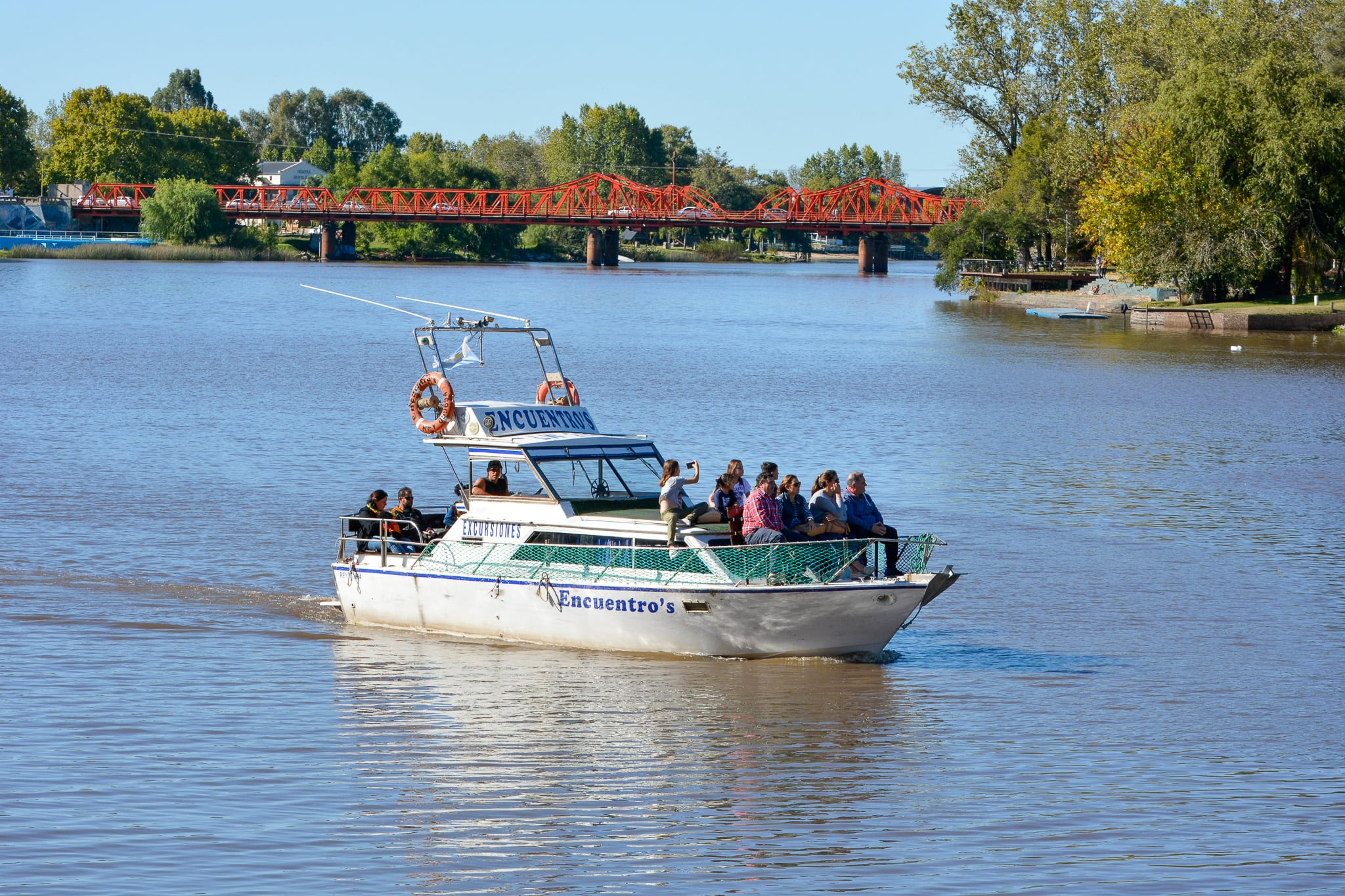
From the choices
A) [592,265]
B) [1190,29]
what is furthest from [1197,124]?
[592,265]

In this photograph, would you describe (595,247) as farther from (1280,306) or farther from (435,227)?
(1280,306)

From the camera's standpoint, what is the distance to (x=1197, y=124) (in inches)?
2995

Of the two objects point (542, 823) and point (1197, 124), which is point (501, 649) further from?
point (1197, 124)

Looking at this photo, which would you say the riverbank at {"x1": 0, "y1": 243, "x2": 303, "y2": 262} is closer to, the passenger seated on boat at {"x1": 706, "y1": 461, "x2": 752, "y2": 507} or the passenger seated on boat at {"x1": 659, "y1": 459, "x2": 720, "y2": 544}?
the passenger seated on boat at {"x1": 706, "y1": 461, "x2": 752, "y2": 507}

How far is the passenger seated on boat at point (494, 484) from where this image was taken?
19.8 meters

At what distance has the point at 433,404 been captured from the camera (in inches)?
818

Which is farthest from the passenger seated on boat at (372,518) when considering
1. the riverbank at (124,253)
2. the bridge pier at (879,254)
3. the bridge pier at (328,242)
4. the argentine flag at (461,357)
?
the bridge pier at (879,254)

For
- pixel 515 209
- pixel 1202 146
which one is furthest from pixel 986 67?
pixel 515 209

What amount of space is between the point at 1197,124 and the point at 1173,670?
2495 inches

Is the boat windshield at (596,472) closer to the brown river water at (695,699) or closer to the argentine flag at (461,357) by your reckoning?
the brown river water at (695,699)

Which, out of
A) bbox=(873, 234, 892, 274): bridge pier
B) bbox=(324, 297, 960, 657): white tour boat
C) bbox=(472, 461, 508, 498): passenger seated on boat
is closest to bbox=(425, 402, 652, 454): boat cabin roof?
bbox=(324, 297, 960, 657): white tour boat

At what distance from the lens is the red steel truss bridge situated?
563 ft

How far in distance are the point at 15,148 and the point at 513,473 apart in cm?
17449

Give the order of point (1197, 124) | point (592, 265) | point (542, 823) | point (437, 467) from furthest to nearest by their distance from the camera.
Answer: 1. point (592, 265)
2. point (1197, 124)
3. point (437, 467)
4. point (542, 823)
